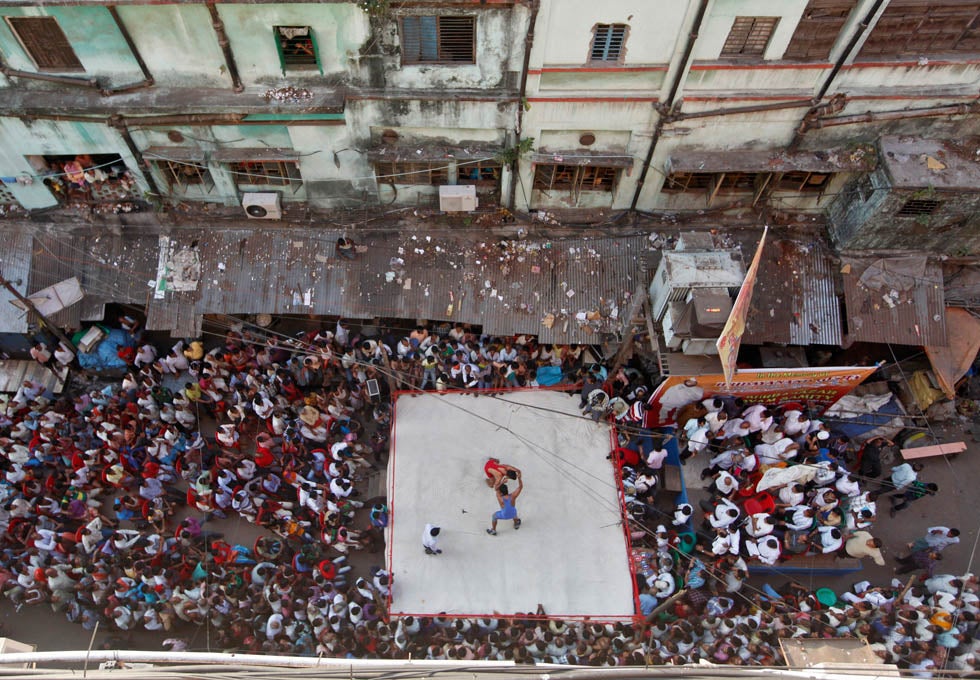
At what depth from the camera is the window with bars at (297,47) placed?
1098cm

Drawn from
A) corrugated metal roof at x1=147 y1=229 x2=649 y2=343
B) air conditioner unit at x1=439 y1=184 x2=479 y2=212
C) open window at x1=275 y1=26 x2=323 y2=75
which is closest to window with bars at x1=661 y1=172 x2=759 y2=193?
corrugated metal roof at x1=147 y1=229 x2=649 y2=343

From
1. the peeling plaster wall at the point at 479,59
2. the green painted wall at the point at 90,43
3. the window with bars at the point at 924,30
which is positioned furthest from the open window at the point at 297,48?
the window with bars at the point at 924,30

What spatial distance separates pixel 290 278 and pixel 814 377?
1065 cm

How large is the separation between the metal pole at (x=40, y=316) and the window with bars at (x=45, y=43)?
4.16 metres

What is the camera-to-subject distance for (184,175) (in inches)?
531

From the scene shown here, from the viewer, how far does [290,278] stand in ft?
45.3

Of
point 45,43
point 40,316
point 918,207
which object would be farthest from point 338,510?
point 918,207

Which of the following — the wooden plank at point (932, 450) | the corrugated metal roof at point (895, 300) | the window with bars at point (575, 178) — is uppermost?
the window with bars at point (575, 178)

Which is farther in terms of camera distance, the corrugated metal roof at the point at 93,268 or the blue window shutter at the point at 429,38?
the corrugated metal roof at the point at 93,268

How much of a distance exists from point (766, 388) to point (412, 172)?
8.24 metres

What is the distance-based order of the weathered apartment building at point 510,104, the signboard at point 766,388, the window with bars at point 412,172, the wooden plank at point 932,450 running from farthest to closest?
the wooden plank at point 932,450 < the window with bars at point 412,172 < the signboard at point 766,388 < the weathered apartment building at point 510,104

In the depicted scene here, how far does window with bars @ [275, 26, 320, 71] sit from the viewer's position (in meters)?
11.0

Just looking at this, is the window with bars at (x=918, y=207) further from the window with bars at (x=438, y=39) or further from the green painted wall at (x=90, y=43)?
the green painted wall at (x=90, y=43)

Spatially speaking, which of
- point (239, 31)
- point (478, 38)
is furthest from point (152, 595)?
point (478, 38)
